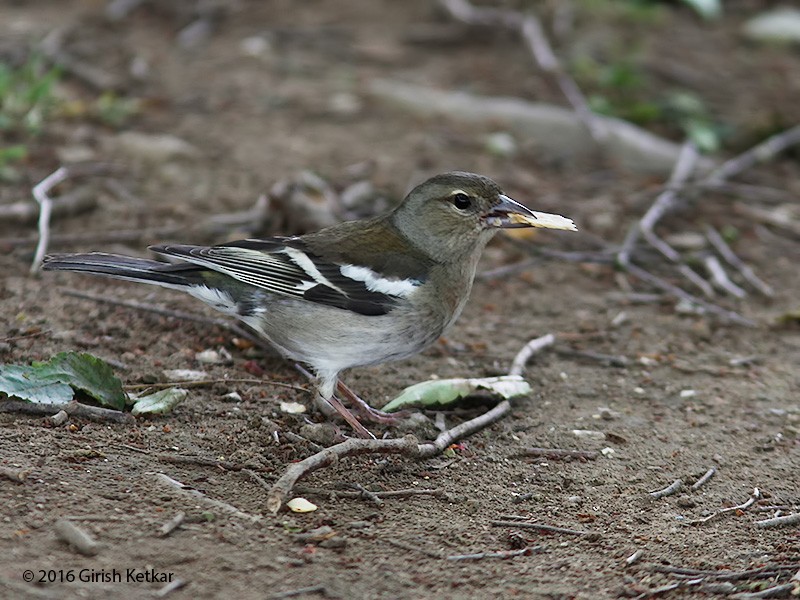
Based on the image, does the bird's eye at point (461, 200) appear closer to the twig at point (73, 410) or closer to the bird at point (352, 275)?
the bird at point (352, 275)

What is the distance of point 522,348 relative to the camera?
5625mm

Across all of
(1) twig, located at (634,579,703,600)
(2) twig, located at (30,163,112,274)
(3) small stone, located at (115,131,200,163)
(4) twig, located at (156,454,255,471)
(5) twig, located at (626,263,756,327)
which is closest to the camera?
(1) twig, located at (634,579,703,600)

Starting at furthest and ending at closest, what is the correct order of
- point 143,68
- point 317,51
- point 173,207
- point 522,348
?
point 317,51, point 143,68, point 173,207, point 522,348

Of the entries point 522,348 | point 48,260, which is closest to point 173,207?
point 48,260

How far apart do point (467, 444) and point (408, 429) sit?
28cm

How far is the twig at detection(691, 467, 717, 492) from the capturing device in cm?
438

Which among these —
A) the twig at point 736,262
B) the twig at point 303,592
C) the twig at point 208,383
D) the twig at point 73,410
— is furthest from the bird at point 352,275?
the twig at point 736,262

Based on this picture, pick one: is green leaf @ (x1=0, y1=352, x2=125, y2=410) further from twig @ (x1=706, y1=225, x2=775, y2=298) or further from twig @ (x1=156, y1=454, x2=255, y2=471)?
twig @ (x1=706, y1=225, x2=775, y2=298)

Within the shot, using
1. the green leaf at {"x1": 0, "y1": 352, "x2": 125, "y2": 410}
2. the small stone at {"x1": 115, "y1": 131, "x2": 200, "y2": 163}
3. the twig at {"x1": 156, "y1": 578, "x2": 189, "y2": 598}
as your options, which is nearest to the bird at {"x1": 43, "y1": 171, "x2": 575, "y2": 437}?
the green leaf at {"x1": 0, "y1": 352, "x2": 125, "y2": 410}

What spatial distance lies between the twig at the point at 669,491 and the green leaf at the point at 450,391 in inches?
34.7

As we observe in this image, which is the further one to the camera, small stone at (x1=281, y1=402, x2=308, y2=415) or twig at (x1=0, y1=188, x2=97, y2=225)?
twig at (x1=0, y1=188, x2=97, y2=225)

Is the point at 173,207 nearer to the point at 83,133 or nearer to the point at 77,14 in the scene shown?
the point at 83,133

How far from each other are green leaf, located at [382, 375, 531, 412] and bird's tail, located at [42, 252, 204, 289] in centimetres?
110

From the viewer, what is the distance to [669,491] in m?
4.32
